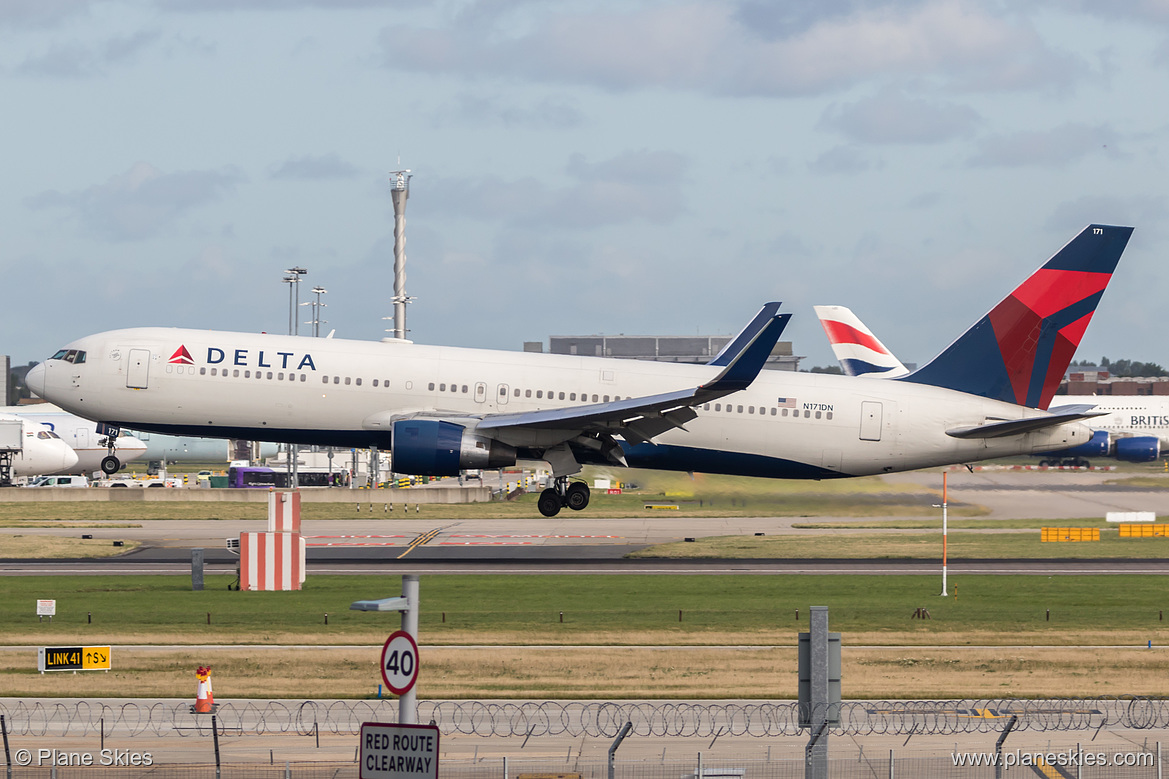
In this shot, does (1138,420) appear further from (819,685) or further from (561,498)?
(819,685)

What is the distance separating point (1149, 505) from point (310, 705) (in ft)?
213

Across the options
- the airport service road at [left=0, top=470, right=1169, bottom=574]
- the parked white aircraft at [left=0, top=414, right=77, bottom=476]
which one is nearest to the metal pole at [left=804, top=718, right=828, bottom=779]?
the airport service road at [left=0, top=470, right=1169, bottom=574]

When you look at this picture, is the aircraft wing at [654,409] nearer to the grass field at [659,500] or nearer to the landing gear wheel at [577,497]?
the landing gear wheel at [577,497]

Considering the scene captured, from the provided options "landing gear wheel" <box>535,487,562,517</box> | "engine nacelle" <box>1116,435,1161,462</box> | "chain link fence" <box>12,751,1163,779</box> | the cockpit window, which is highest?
the cockpit window

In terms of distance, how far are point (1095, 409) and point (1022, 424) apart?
918 inches

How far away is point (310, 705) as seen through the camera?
27922mm

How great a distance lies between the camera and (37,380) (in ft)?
154

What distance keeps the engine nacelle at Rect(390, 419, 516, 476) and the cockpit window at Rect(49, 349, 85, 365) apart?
40.8ft

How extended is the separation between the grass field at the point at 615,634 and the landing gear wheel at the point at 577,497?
3.15m

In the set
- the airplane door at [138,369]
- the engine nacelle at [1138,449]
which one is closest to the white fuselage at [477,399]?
the airplane door at [138,369]

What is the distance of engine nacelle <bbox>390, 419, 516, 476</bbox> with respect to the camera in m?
42.7

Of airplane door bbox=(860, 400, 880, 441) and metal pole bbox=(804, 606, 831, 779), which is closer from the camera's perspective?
metal pole bbox=(804, 606, 831, 779)

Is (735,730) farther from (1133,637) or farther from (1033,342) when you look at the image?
(1033,342)

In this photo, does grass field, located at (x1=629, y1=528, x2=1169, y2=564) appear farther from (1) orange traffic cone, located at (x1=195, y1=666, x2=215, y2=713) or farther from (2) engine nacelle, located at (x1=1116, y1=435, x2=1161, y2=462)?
(2) engine nacelle, located at (x1=1116, y1=435, x2=1161, y2=462)
